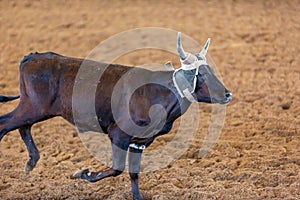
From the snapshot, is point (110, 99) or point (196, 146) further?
point (196, 146)

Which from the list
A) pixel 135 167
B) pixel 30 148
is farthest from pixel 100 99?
pixel 30 148

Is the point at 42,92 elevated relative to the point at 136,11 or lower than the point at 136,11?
elevated

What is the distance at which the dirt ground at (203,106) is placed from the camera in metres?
5.48

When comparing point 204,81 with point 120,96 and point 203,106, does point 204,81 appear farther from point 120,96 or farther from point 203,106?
point 203,106

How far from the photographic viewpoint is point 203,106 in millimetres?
7328

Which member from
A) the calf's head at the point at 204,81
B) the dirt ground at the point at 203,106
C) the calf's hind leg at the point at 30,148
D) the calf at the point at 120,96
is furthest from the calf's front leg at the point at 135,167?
the calf's hind leg at the point at 30,148

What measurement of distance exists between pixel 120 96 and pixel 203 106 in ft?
8.88

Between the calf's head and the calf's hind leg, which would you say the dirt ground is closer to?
the calf's hind leg

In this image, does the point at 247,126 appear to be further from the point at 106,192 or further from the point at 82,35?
the point at 82,35

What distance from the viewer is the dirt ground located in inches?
216

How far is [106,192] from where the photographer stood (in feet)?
17.7

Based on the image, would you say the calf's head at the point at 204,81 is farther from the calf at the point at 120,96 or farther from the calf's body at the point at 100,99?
the calf's body at the point at 100,99

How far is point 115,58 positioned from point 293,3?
3954mm

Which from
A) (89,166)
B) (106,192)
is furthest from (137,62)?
(106,192)
